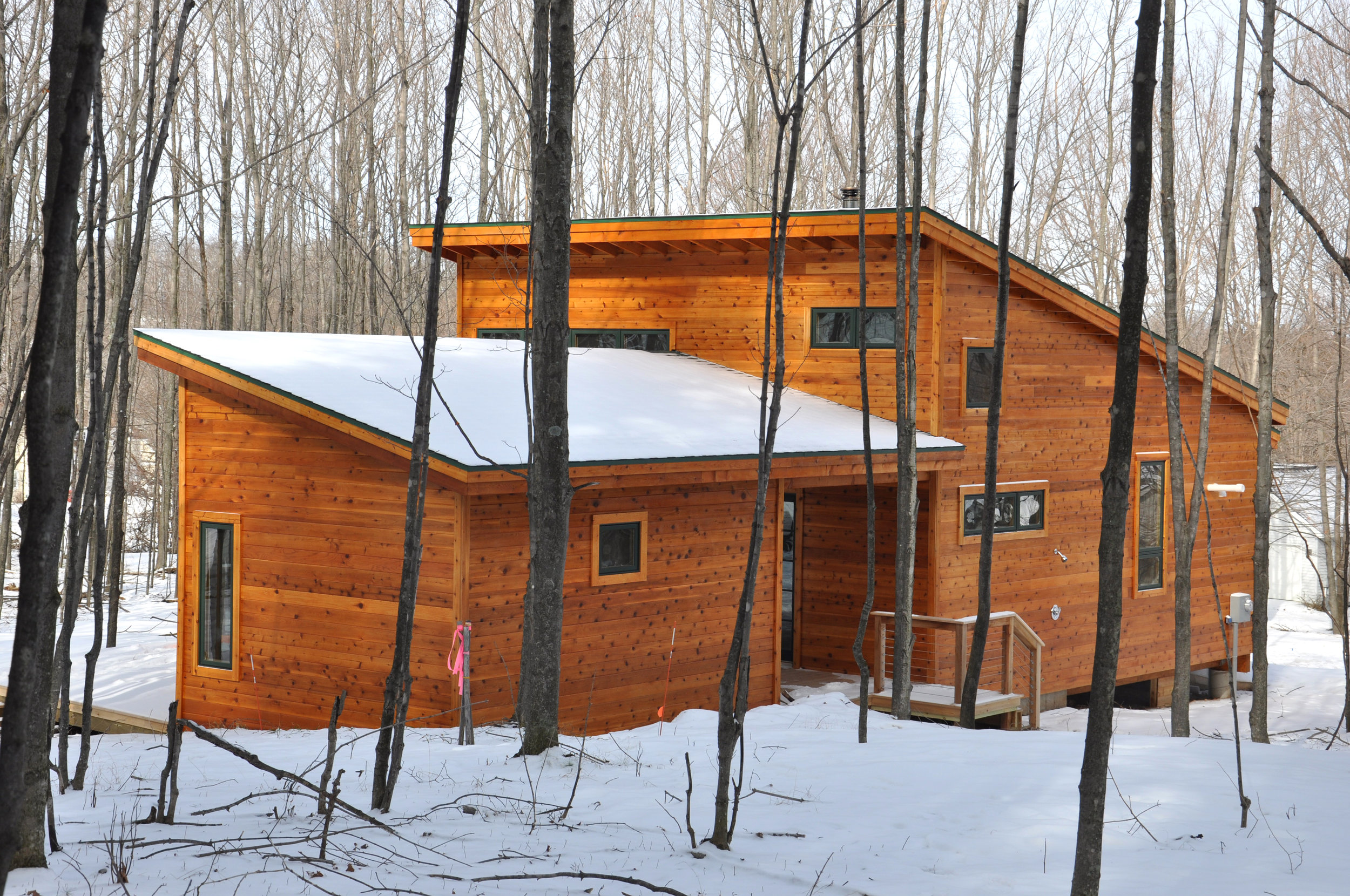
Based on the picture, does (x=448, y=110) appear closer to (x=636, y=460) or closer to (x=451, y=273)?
(x=636, y=460)

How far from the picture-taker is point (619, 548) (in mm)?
9539

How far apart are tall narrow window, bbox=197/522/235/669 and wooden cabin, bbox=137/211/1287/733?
1.4 inches

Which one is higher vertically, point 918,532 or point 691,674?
point 918,532

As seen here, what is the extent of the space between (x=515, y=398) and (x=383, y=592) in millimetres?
2233

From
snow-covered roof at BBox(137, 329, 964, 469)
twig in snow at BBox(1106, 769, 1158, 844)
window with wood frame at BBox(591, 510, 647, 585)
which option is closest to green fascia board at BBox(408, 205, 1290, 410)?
snow-covered roof at BBox(137, 329, 964, 469)

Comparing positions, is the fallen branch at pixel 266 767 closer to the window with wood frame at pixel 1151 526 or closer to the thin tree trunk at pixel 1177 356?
the thin tree trunk at pixel 1177 356

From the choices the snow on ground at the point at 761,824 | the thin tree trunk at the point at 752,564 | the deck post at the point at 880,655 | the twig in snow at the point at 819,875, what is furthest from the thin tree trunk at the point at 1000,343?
the twig in snow at the point at 819,875

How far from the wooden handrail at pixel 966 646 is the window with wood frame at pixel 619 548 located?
2.57 m

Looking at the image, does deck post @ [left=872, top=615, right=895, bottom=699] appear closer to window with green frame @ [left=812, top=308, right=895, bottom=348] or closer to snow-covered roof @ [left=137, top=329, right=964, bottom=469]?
snow-covered roof @ [left=137, top=329, right=964, bottom=469]

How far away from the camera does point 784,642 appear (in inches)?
508

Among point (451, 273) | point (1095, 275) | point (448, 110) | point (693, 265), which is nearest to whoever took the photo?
point (448, 110)

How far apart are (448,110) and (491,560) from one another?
14.7 ft

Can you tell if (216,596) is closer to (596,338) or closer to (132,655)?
(132,655)

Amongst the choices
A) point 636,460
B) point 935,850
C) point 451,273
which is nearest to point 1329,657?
point 636,460
